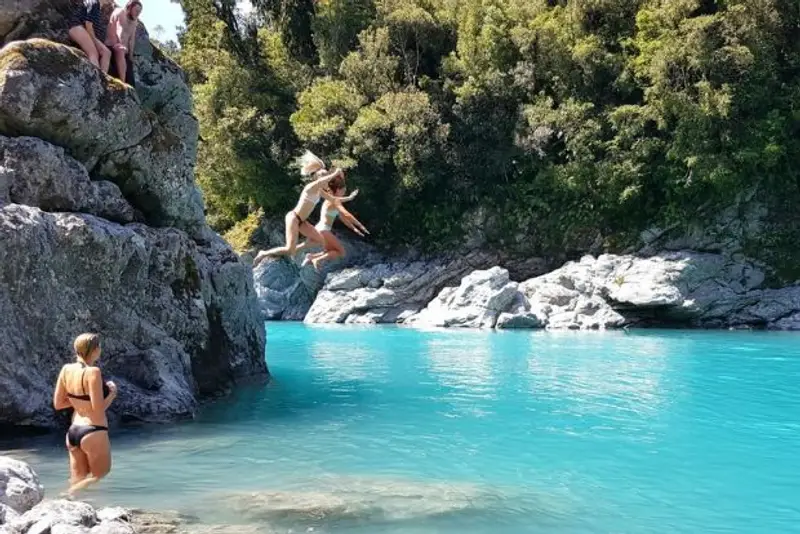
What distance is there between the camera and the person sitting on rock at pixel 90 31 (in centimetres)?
1362

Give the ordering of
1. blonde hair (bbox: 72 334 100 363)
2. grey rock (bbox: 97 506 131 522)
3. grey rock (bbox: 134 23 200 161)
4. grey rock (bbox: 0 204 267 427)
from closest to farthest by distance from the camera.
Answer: grey rock (bbox: 97 506 131 522) < blonde hair (bbox: 72 334 100 363) < grey rock (bbox: 0 204 267 427) < grey rock (bbox: 134 23 200 161)

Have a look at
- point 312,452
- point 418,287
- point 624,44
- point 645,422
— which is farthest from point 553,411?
point 624,44

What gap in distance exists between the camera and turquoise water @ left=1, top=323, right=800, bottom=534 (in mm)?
Answer: 7438

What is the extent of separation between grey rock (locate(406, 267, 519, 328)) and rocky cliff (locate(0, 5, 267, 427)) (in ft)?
57.9

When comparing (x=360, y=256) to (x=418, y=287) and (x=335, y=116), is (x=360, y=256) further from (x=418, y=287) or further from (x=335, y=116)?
(x=335, y=116)

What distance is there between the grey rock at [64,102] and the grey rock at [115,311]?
1609mm

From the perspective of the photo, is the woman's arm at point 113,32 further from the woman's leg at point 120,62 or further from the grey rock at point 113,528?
the grey rock at point 113,528

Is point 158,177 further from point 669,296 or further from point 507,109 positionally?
point 507,109

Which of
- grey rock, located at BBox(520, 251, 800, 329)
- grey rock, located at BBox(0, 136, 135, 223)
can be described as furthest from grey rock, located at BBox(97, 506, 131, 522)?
grey rock, located at BBox(520, 251, 800, 329)

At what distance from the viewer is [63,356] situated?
1128 centimetres

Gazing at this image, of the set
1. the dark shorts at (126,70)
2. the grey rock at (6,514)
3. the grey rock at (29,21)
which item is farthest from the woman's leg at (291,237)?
the grey rock at (29,21)

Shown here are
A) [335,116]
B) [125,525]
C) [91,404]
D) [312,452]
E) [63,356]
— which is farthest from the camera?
[335,116]

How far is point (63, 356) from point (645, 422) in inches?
361

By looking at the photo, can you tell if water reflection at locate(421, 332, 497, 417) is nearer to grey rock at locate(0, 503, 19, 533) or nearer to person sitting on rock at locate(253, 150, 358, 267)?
person sitting on rock at locate(253, 150, 358, 267)
